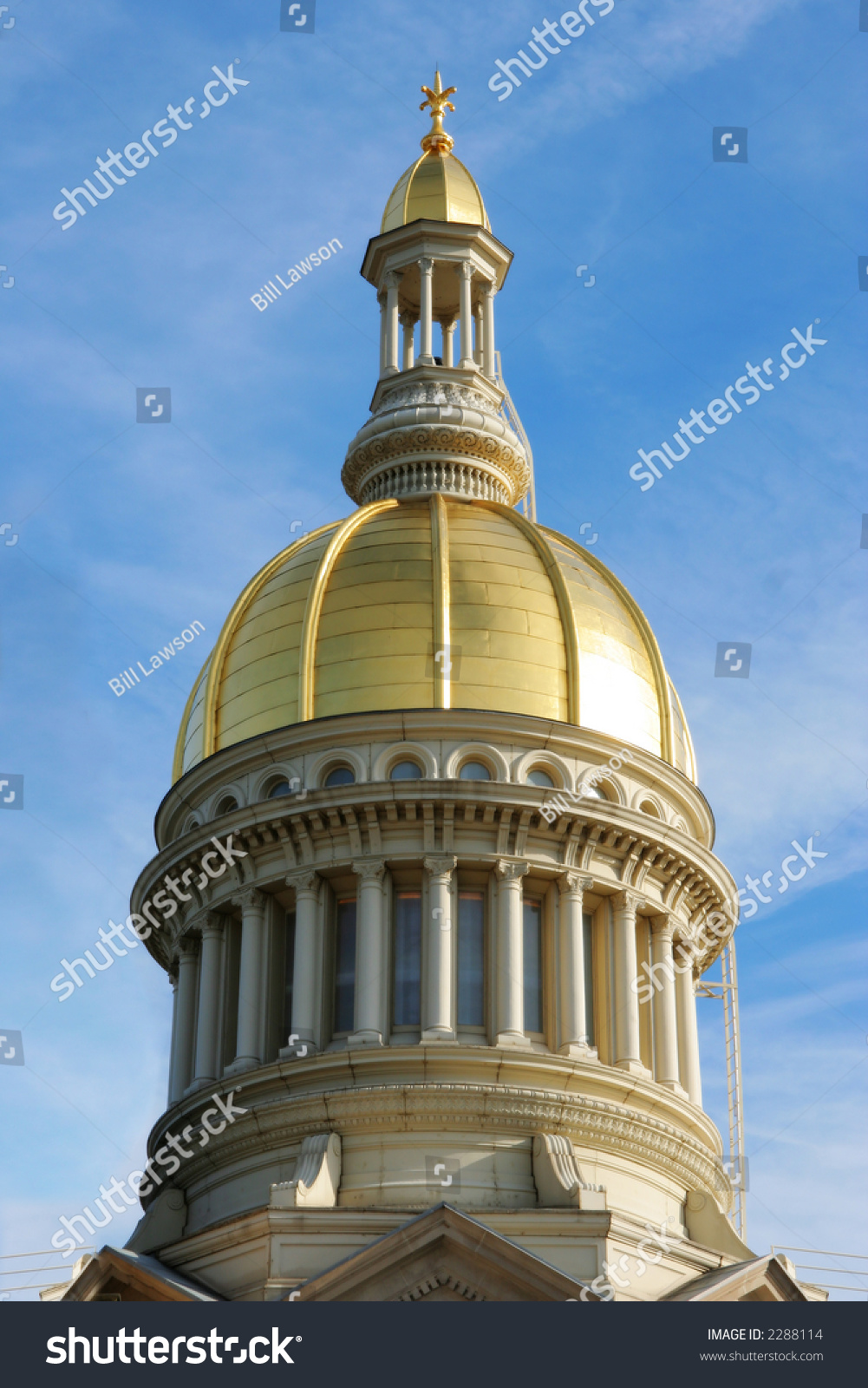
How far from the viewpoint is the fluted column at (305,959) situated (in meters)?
42.7

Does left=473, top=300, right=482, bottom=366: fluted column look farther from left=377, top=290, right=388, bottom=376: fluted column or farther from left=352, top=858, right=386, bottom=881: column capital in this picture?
left=352, top=858, right=386, bottom=881: column capital

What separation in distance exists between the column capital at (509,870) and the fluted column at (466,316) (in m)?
15.4

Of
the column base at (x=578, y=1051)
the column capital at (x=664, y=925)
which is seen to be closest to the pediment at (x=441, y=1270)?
the column base at (x=578, y=1051)

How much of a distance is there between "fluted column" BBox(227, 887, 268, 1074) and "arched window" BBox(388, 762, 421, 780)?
373 cm

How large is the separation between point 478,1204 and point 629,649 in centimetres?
1315

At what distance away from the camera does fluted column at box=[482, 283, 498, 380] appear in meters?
55.4

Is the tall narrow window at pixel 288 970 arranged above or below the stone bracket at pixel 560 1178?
above

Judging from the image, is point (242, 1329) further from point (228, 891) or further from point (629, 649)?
point (629, 649)

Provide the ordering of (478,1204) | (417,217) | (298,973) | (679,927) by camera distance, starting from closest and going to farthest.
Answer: (478,1204) → (298,973) → (679,927) → (417,217)

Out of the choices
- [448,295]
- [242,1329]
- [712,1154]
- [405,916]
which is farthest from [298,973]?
[448,295]

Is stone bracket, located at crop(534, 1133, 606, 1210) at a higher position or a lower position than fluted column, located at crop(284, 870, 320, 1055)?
lower

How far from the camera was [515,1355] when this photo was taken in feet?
101

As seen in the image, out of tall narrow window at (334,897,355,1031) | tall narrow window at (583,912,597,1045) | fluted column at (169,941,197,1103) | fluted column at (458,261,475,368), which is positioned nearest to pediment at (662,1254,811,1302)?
tall narrow window at (583,912,597,1045)

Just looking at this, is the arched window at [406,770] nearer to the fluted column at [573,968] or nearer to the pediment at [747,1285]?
the fluted column at [573,968]
